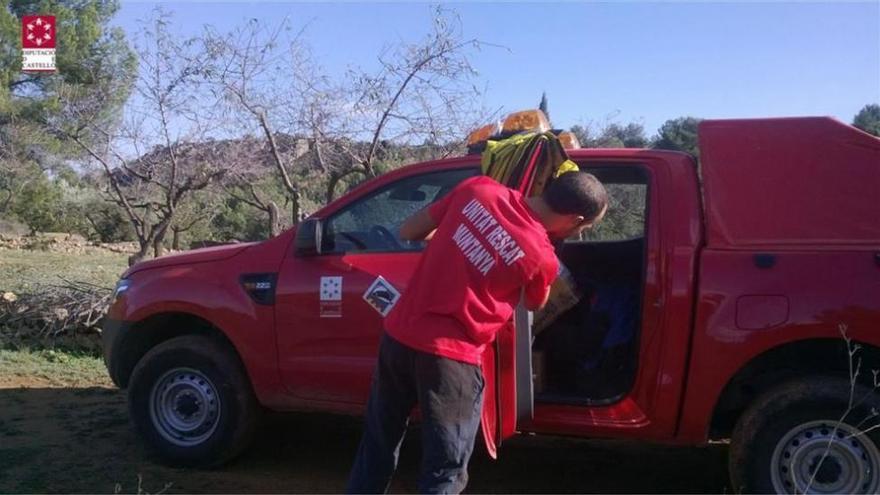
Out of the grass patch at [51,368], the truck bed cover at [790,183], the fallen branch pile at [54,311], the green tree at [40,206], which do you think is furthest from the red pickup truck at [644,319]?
the green tree at [40,206]

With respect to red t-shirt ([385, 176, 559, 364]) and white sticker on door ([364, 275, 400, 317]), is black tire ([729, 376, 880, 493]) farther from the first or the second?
white sticker on door ([364, 275, 400, 317])

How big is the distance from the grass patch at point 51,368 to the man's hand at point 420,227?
5.06 m

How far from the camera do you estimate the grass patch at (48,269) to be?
996 cm

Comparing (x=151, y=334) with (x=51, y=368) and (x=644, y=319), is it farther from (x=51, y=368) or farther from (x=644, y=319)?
(x=644, y=319)

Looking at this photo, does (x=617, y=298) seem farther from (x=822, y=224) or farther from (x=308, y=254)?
(x=308, y=254)

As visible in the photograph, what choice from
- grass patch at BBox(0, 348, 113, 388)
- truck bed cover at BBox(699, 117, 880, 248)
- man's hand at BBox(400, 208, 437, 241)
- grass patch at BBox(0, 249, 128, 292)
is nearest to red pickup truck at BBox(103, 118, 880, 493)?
truck bed cover at BBox(699, 117, 880, 248)

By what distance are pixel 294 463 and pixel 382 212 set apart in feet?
5.59

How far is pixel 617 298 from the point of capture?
5090 millimetres

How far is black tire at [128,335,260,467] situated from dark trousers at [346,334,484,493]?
2.09 m

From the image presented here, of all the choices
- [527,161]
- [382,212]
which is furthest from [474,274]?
[382,212]

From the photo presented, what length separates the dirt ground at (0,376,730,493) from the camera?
5074 millimetres

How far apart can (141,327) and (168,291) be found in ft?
1.27

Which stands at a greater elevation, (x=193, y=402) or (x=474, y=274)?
(x=474, y=274)

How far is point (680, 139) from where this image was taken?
626cm
